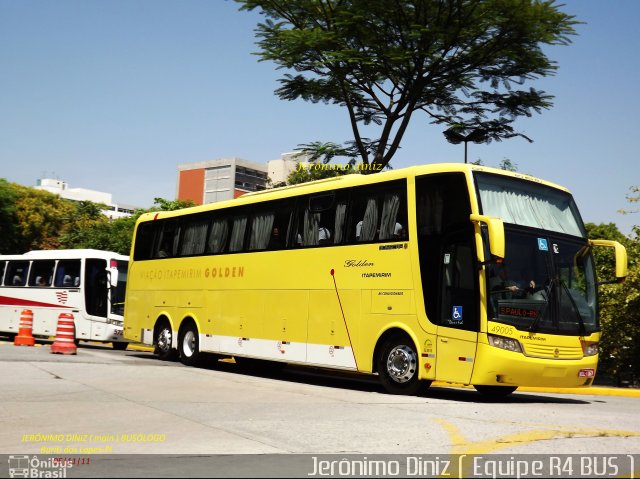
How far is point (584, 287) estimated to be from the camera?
42.5ft

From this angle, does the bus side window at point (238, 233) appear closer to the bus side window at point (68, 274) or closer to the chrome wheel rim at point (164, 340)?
the chrome wheel rim at point (164, 340)

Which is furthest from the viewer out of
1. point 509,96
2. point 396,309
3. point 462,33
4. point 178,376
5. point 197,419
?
point 509,96

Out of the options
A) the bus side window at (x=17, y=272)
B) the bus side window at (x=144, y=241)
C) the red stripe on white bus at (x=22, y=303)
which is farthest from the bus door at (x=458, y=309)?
the bus side window at (x=17, y=272)

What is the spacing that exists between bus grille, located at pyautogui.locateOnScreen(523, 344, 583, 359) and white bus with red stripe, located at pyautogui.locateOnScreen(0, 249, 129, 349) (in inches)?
665

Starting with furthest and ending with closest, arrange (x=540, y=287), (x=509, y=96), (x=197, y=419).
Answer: (x=509, y=96) < (x=540, y=287) < (x=197, y=419)

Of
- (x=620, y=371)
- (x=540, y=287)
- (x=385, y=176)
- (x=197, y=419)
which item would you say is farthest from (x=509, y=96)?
(x=197, y=419)

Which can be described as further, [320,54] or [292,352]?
[320,54]

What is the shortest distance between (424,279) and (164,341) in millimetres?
9984

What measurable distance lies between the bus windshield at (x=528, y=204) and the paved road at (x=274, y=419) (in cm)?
293

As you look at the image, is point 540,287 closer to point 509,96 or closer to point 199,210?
point 199,210

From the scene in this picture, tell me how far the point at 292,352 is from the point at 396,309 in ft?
11.0

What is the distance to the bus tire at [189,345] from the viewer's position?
63.5ft

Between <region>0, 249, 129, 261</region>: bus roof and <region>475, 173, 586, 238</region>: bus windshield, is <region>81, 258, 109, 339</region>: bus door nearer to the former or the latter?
<region>0, 249, 129, 261</region>: bus roof

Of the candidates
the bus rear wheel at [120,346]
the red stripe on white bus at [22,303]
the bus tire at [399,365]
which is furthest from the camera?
the bus rear wheel at [120,346]
